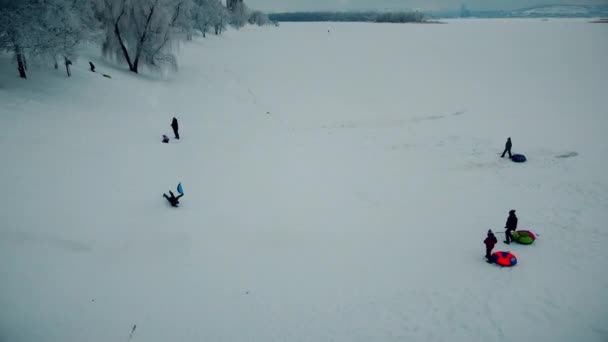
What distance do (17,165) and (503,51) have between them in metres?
58.8

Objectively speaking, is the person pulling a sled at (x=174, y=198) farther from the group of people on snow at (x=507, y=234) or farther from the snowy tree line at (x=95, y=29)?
the snowy tree line at (x=95, y=29)

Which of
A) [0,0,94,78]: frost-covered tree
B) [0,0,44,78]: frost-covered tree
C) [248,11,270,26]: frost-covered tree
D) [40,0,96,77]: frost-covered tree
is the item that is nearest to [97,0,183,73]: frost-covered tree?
[40,0,96,77]: frost-covered tree

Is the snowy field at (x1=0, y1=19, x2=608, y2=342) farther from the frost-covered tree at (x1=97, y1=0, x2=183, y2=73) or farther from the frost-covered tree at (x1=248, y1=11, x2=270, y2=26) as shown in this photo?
the frost-covered tree at (x1=248, y1=11, x2=270, y2=26)

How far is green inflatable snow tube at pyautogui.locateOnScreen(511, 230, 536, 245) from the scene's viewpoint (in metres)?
10.7

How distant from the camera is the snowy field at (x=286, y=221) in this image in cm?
788

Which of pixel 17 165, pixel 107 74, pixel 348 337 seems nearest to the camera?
pixel 348 337

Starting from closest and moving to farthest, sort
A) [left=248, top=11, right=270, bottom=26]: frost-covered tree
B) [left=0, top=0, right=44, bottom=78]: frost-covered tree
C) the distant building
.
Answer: [left=0, top=0, right=44, bottom=78]: frost-covered tree < the distant building < [left=248, top=11, right=270, bottom=26]: frost-covered tree

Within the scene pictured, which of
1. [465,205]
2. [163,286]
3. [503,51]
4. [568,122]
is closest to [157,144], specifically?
[163,286]

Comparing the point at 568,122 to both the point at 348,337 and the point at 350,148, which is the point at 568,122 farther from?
the point at 348,337

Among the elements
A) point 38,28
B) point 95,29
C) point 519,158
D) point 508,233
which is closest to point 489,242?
point 508,233

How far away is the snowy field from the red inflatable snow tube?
0.71ft

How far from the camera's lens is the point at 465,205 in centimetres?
1354

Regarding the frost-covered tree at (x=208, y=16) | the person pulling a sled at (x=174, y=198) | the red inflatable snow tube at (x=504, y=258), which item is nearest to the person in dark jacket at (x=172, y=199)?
the person pulling a sled at (x=174, y=198)

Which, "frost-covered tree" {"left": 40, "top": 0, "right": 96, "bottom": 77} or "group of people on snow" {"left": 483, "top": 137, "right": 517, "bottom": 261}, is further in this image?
"frost-covered tree" {"left": 40, "top": 0, "right": 96, "bottom": 77}
